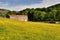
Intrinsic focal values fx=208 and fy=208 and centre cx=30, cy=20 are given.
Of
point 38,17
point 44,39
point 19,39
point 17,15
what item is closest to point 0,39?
point 19,39

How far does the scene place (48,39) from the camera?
24609 mm

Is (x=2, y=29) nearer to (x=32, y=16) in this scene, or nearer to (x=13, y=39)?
(x=13, y=39)

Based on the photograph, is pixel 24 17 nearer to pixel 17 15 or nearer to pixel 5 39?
pixel 17 15

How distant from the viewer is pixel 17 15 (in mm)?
99688

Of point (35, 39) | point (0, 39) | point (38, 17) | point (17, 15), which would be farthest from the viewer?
point (38, 17)

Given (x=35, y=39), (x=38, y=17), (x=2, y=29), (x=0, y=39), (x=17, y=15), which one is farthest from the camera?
(x=38, y=17)

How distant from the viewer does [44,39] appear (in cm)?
2439

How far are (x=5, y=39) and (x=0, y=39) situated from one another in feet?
1.86

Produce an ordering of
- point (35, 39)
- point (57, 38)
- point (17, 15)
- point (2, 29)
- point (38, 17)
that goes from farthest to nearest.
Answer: point (38, 17)
point (17, 15)
point (2, 29)
point (57, 38)
point (35, 39)

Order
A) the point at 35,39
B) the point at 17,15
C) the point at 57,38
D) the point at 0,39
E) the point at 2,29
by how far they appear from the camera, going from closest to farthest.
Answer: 1. the point at 0,39
2. the point at 35,39
3. the point at 57,38
4. the point at 2,29
5. the point at 17,15

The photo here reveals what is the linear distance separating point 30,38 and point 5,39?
3.20m

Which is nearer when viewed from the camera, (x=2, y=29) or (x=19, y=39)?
(x=19, y=39)

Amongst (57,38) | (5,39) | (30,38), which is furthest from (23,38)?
(57,38)

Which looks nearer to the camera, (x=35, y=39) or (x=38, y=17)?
(x=35, y=39)
